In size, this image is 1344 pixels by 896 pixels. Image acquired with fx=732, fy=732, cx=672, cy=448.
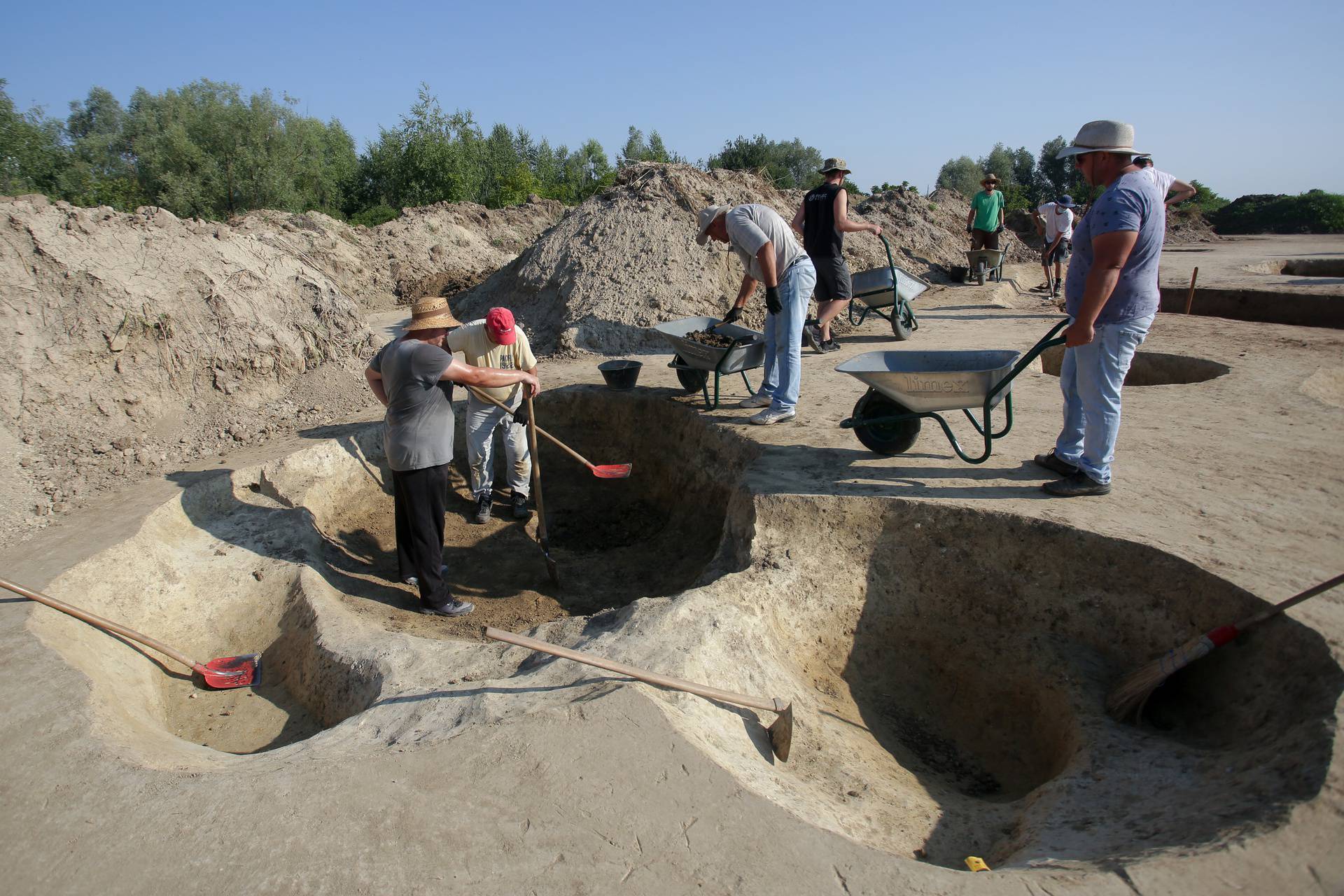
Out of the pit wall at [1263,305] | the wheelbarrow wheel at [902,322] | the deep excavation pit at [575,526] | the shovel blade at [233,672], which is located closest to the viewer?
the shovel blade at [233,672]

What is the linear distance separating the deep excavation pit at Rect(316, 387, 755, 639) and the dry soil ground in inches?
1.8

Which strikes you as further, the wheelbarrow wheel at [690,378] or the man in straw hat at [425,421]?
the wheelbarrow wheel at [690,378]

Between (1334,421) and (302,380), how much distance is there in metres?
8.92

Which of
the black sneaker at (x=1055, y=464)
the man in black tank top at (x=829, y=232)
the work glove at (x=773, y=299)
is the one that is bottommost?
the black sneaker at (x=1055, y=464)

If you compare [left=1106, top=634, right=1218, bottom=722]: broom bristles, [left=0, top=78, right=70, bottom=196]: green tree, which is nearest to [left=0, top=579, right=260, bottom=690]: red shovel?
[left=1106, top=634, right=1218, bottom=722]: broom bristles

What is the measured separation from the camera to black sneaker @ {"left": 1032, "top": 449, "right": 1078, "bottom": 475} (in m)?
4.49

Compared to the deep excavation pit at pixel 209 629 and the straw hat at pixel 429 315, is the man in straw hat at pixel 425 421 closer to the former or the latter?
the straw hat at pixel 429 315

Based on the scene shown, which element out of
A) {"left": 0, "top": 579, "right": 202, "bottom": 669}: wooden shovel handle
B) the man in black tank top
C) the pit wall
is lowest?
{"left": 0, "top": 579, "right": 202, "bottom": 669}: wooden shovel handle

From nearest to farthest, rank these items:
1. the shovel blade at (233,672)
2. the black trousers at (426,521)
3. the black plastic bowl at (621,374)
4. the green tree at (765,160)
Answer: the shovel blade at (233,672)
the black trousers at (426,521)
the black plastic bowl at (621,374)
the green tree at (765,160)

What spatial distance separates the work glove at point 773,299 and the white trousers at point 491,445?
2.12m

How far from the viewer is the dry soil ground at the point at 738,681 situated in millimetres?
2354

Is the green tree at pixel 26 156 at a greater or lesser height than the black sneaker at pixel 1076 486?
greater

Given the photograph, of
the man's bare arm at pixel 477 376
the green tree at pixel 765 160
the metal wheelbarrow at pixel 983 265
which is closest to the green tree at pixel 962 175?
the green tree at pixel 765 160

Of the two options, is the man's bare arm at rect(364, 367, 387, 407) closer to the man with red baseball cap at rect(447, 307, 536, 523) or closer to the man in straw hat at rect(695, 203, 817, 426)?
the man with red baseball cap at rect(447, 307, 536, 523)
